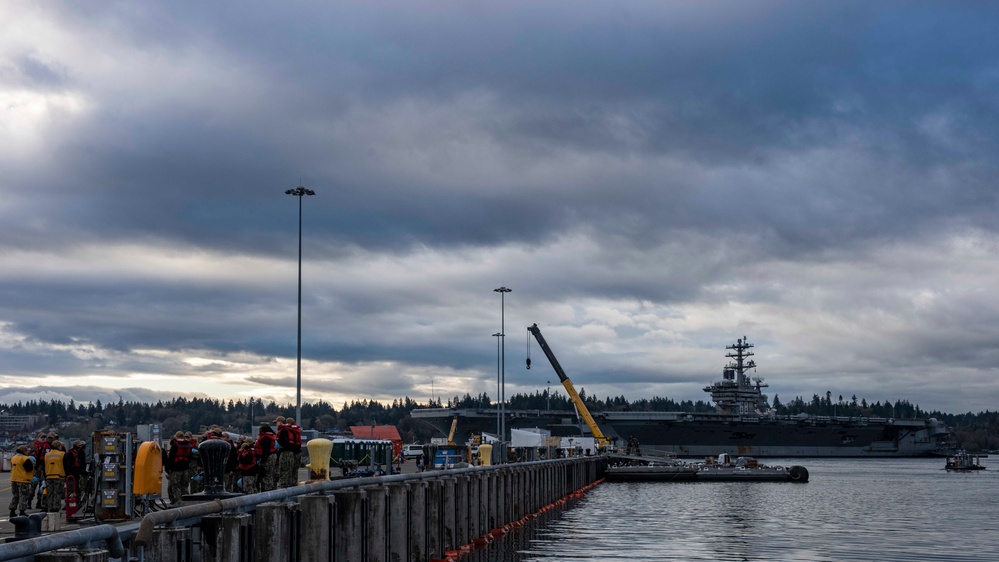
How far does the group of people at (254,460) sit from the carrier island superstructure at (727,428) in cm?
13183

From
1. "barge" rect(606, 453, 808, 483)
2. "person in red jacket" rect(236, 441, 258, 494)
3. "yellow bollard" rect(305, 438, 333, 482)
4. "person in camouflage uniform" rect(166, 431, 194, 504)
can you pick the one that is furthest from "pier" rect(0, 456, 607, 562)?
"barge" rect(606, 453, 808, 483)

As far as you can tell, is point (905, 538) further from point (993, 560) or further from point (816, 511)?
point (816, 511)

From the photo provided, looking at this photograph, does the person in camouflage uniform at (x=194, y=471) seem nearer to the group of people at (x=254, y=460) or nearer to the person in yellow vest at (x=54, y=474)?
the group of people at (x=254, y=460)

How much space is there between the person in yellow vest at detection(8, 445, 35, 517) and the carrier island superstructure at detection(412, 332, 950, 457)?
13255 cm

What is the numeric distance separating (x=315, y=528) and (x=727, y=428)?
166 metres

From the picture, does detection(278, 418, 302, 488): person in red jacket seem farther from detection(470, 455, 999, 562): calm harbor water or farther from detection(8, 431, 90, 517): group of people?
detection(470, 455, 999, 562): calm harbor water

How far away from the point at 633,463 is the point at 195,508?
104685mm

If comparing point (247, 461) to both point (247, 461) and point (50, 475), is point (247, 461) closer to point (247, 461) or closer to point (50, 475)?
point (247, 461)

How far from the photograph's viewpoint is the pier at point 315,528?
10781mm

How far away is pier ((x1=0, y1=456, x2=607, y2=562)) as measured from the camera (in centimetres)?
1078

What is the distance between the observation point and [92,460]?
2580 cm

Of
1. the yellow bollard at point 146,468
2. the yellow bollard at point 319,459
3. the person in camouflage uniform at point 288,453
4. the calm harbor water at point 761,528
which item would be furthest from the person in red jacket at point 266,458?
the calm harbor water at point 761,528

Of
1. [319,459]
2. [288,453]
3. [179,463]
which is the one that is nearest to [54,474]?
[179,463]

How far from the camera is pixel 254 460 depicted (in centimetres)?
2500
